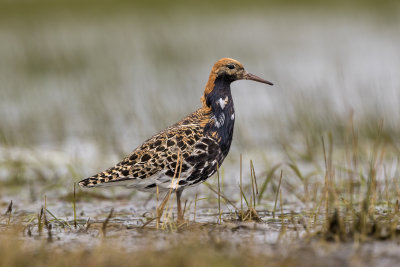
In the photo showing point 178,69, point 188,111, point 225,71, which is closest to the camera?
Result: point 225,71

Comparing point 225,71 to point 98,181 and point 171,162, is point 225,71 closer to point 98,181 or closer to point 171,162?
point 171,162

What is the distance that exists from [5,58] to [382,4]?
1708 cm

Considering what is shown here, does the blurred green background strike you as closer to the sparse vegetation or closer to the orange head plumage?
the sparse vegetation

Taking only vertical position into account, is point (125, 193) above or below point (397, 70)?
below

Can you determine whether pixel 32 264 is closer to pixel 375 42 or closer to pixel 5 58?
pixel 5 58

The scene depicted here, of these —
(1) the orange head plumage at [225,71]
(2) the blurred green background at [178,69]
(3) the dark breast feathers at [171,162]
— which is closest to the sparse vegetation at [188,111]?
(2) the blurred green background at [178,69]

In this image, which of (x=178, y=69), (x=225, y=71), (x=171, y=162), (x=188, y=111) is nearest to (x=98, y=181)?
(x=171, y=162)

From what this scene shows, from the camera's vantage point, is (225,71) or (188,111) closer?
(225,71)

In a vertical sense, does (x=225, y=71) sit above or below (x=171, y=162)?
above

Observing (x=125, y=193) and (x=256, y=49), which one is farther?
(x=256, y=49)

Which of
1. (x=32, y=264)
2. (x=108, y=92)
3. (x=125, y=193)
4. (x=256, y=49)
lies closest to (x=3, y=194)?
(x=125, y=193)

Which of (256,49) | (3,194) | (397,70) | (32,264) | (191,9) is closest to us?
(32,264)

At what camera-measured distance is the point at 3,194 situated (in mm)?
9758

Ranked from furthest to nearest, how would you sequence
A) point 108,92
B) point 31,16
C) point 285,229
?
point 31,16 < point 108,92 < point 285,229
